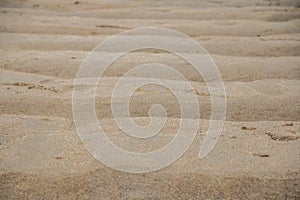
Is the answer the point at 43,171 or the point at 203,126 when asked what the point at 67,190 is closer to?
the point at 43,171

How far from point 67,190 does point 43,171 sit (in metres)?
0.15

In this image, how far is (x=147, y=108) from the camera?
2.04 meters

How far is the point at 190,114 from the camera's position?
197 cm

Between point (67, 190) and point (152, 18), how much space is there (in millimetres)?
2938

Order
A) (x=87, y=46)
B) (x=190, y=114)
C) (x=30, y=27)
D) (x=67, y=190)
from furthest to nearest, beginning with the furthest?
(x=30, y=27), (x=87, y=46), (x=190, y=114), (x=67, y=190)

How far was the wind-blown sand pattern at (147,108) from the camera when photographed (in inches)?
55.1

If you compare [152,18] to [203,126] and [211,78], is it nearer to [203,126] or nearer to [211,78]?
[211,78]

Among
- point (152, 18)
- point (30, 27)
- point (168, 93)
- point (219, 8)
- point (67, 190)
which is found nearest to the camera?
point (67, 190)

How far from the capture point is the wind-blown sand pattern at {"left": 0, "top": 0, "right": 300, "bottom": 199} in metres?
1.40

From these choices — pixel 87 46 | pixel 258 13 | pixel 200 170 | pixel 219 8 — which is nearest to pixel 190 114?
pixel 200 170

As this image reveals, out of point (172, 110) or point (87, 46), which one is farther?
point (87, 46)

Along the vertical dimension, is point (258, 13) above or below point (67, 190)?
above

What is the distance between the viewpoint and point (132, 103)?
209cm

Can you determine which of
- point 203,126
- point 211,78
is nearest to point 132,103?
point 203,126
